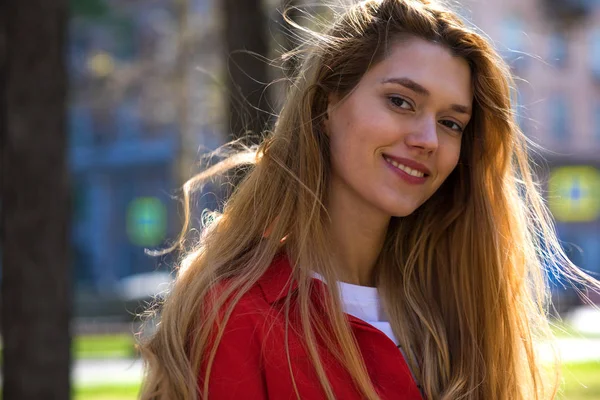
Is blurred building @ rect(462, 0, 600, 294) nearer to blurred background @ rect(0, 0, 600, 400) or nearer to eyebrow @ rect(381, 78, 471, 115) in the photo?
blurred background @ rect(0, 0, 600, 400)

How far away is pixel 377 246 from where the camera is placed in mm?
3148

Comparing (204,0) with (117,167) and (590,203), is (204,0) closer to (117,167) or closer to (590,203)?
(117,167)

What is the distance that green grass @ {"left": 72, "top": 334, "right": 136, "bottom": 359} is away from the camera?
49.9ft

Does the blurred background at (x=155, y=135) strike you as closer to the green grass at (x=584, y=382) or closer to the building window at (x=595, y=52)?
the building window at (x=595, y=52)

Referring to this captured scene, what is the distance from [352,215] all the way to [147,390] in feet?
2.62

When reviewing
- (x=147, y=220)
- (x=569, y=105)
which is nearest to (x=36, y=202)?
(x=147, y=220)

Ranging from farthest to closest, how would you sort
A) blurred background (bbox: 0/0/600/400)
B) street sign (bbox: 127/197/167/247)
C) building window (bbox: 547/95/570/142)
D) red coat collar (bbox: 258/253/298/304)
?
building window (bbox: 547/95/570/142), street sign (bbox: 127/197/167/247), blurred background (bbox: 0/0/600/400), red coat collar (bbox: 258/253/298/304)

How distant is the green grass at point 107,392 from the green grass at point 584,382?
4.12 meters

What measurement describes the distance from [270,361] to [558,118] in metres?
35.0

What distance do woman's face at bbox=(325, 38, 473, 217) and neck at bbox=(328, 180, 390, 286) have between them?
27mm

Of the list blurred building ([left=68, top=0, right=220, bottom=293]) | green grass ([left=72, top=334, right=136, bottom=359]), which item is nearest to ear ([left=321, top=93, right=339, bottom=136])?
green grass ([left=72, top=334, right=136, bottom=359])

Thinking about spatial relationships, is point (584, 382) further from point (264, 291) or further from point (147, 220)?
point (147, 220)

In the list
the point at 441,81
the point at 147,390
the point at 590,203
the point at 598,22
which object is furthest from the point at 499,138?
the point at 598,22

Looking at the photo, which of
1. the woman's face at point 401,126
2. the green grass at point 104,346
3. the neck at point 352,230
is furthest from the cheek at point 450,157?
the green grass at point 104,346
